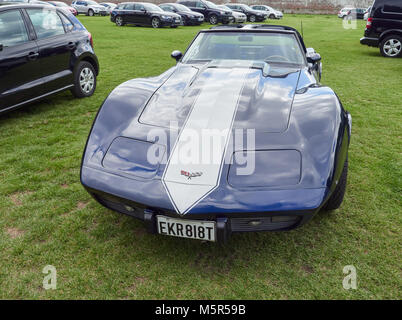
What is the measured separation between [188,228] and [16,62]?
3.52 metres

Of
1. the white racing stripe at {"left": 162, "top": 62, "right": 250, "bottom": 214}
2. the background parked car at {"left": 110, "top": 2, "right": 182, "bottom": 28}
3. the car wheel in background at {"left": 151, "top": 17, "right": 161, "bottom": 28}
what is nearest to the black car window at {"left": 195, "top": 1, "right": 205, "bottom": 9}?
the background parked car at {"left": 110, "top": 2, "right": 182, "bottom": 28}

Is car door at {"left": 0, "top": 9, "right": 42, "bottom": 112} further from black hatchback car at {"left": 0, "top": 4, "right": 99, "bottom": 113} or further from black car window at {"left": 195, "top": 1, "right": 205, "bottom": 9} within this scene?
black car window at {"left": 195, "top": 1, "right": 205, "bottom": 9}

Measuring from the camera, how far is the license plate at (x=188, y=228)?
1956 mm

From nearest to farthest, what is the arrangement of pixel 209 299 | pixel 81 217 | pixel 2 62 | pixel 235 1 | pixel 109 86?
1. pixel 209 299
2. pixel 81 217
3. pixel 2 62
4. pixel 109 86
5. pixel 235 1

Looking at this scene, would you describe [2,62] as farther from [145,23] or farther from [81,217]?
[145,23]

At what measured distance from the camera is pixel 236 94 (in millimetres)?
2633

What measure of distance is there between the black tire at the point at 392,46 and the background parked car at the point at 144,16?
1176 centimetres

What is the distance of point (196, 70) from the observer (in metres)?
3.33

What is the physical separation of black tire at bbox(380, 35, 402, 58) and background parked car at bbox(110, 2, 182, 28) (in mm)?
11757

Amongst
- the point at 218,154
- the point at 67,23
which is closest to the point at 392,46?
the point at 67,23

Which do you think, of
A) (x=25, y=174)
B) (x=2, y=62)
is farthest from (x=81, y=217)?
(x=2, y=62)

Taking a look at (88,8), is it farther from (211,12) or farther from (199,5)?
(211,12)

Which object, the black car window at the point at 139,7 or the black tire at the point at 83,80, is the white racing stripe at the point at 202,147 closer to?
the black tire at the point at 83,80
